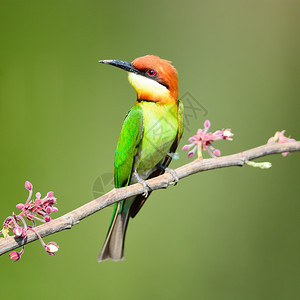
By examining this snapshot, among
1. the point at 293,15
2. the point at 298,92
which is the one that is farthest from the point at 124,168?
the point at 293,15

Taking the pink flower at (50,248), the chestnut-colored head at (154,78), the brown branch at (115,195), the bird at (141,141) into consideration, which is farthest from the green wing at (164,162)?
the pink flower at (50,248)

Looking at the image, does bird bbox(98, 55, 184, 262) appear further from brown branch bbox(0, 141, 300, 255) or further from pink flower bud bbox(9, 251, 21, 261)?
pink flower bud bbox(9, 251, 21, 261)

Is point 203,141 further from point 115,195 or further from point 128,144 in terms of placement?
point 128,144

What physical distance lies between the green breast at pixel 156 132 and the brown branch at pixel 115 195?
0.54 meters

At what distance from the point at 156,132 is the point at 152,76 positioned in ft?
0.89

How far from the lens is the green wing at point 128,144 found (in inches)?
66.8

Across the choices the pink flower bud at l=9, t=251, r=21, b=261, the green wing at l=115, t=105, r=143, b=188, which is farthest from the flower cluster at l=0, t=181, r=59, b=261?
the green wing at l=115, t=105, r=143, b=188

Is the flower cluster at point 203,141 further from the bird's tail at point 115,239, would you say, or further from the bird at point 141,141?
the bird's tail at point 115,239

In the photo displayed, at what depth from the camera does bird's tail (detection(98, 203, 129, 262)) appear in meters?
1.71

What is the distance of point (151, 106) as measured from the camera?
1674mm

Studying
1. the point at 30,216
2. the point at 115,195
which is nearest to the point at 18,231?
the point at 30,216

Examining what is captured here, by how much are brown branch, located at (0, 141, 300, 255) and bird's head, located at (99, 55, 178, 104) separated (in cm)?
48

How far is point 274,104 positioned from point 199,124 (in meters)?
0.76

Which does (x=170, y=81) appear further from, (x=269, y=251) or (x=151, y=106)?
(x=269, y=251)
